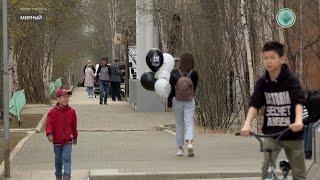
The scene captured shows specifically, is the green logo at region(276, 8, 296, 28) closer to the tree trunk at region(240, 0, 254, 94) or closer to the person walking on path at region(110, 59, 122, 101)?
the tree trunk at region(240, 0, 254, 94)

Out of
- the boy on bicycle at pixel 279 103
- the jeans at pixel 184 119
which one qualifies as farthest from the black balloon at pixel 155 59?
the boy on bicycle at pixel 279 103

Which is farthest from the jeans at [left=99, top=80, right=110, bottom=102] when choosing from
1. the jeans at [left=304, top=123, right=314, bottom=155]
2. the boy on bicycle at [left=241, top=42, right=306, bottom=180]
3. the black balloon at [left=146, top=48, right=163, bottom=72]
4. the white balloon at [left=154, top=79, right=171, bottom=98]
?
the boy on bicycle at [left=241, top=42, right=306, bottom=180]

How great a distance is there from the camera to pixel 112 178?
10633mm

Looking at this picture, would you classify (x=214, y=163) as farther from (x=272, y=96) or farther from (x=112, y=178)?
(x=272, y=96)

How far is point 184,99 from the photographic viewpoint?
1232cm

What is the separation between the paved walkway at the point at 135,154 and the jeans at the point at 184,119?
379 millimetres

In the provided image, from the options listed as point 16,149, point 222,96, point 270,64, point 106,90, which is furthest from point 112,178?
point 106,90

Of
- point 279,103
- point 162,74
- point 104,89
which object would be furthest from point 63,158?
point 104,89

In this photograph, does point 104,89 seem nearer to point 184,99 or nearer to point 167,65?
point 167,65

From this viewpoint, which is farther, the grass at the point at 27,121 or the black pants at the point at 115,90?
the black pants at the point at 115,90

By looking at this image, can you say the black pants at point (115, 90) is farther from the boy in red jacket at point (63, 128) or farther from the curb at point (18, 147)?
the boy in red jacket at point (63, 128)

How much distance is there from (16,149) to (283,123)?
818cm

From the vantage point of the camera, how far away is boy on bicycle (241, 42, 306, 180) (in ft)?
21.6

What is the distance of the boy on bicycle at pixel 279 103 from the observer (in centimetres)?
660
